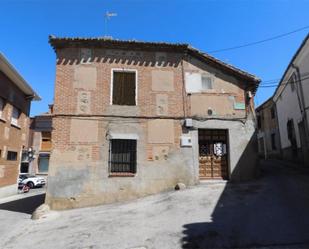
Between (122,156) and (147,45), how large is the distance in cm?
482

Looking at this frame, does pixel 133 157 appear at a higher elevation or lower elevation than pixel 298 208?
higher

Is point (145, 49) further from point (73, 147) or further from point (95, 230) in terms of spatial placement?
point (95, 230)

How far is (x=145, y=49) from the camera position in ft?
39.4

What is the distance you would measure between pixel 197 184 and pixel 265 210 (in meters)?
3.68

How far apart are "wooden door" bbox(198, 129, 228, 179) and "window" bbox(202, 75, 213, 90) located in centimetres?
188

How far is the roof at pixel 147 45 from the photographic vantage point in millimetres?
11531

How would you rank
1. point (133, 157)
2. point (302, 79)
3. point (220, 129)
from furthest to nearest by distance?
point (302, 79) < point (220, 129) < point (133, 157)

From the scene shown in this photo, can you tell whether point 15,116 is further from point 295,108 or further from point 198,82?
point 295,108

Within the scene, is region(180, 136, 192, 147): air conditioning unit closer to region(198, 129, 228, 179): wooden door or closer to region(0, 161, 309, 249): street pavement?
region(198, 129, 228, 179): wooden door

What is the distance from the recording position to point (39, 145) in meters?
28.5

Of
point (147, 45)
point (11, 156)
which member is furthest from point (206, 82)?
point (11, 156)

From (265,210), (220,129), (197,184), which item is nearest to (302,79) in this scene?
(220,129)

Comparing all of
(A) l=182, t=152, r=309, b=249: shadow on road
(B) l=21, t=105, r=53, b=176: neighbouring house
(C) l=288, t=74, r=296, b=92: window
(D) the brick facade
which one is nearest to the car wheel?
(B) l=21, t=105, r=53, b=176: neighbouring house

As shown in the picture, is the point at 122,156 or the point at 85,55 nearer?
the point at 122,156
